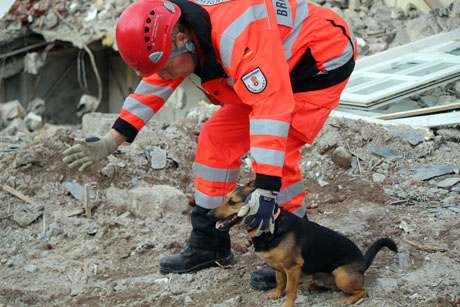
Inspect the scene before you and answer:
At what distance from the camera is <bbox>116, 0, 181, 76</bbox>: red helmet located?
331 centimetres

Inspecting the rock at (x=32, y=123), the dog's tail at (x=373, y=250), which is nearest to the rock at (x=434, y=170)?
the dog's tail at (x=373, y=250)

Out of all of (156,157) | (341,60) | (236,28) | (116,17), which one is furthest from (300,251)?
(116,17)

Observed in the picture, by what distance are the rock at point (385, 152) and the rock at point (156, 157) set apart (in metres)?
1.62

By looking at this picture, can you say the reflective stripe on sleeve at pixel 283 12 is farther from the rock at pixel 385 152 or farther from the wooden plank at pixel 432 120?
the wooden plank at pixel 432 120

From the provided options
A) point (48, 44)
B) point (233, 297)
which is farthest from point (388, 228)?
point (48, 44)

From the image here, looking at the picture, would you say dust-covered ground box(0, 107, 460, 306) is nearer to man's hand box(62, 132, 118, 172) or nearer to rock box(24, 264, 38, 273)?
rock box(24, 264, 38, 273)

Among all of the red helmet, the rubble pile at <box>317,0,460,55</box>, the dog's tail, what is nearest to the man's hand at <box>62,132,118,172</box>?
the red helmet

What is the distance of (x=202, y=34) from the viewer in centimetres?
334

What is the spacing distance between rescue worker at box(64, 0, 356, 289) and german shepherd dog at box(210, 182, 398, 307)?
0.15m

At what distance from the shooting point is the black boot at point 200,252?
4164mm

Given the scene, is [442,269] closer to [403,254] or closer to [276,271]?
[403,254]

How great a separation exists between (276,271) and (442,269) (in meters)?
0.94

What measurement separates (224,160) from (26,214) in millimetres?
1788

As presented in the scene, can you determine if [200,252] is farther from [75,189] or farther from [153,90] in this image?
[75,189]
